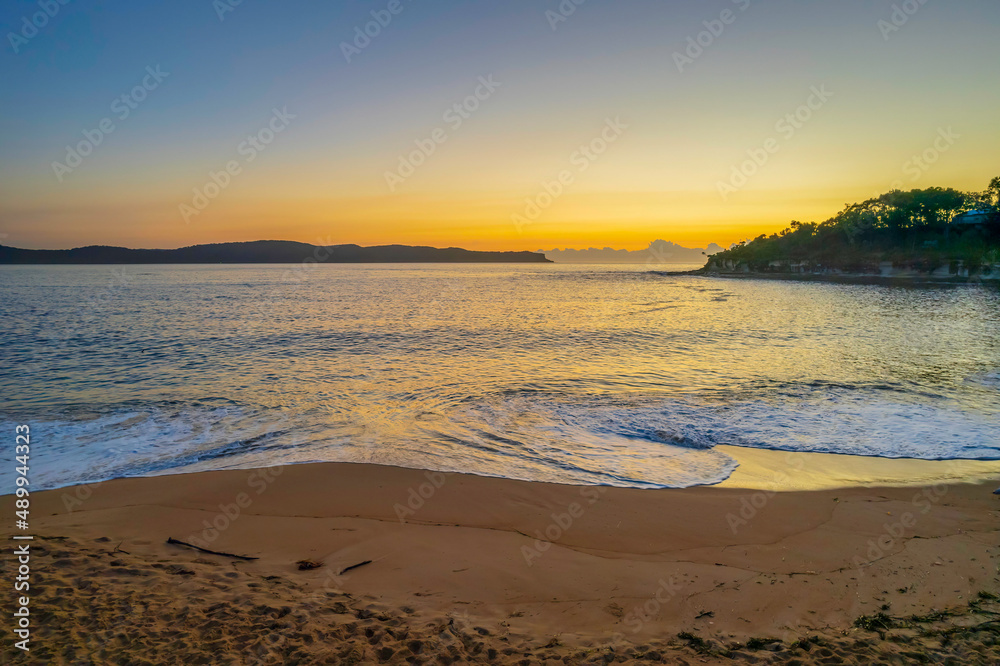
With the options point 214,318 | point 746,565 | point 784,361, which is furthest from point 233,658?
point 214,318

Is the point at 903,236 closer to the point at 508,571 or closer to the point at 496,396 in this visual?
the point at 496,396

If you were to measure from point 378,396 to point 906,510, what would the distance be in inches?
455

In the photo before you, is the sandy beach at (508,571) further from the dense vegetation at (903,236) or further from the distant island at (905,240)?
the dense vegetation at (903,236)

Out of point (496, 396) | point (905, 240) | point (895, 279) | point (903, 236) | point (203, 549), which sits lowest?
point (203, 549)

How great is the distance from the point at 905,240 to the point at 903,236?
1606 millimetres

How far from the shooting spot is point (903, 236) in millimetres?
96125

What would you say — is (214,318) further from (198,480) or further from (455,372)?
(198,480)

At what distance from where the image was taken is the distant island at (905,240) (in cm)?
7925

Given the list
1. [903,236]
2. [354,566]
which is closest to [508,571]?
[354,566]

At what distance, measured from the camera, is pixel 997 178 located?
249 ft

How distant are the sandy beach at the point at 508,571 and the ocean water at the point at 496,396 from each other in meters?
1.19

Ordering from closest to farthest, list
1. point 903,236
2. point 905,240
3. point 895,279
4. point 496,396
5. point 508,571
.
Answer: point 508,571 → point 496,396 → point 895,279 → point 905,240 → point 903,236

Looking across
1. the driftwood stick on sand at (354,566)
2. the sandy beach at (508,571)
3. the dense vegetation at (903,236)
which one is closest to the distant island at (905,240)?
the dense vegetation at (903,236)

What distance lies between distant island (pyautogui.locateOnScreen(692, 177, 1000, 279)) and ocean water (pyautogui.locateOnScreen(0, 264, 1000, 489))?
7241cm
